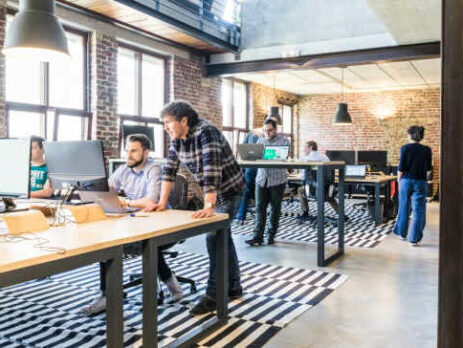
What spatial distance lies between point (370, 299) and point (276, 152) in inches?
105

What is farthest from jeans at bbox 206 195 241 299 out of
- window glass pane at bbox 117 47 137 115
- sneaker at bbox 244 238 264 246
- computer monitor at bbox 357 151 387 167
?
computer monitor at bbox 357 151 387 167

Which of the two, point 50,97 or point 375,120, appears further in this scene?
point 375,120

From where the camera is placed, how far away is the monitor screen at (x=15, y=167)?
7.98 ft

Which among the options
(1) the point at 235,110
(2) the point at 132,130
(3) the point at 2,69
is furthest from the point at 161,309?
(1) the point at 235,110

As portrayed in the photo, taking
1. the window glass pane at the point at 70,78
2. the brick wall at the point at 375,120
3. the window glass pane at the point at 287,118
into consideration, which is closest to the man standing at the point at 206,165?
the window glass pane at the point at 70,78

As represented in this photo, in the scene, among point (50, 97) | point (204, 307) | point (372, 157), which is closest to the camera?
point (204, 307)

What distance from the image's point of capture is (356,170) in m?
7.30

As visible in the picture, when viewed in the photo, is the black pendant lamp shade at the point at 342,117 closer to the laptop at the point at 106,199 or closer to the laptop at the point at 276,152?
the laptop at the point at 276,152

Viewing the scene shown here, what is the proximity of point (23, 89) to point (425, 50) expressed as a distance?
6006mm

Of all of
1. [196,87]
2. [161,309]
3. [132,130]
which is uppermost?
[196,87]

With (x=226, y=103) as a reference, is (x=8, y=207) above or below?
below

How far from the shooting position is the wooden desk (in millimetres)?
1672

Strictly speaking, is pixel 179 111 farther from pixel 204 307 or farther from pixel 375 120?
pixel 375 120

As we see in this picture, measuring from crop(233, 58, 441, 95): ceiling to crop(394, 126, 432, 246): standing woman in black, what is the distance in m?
3.91
